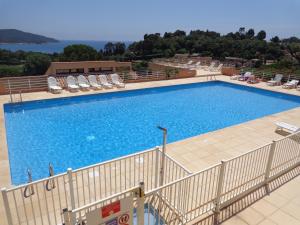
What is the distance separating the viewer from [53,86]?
11766mm

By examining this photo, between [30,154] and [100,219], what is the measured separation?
531 cm

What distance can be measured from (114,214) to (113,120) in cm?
720

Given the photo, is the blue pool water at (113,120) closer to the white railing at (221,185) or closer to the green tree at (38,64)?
the white railing at (221,185)

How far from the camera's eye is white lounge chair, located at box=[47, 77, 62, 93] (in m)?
11.6

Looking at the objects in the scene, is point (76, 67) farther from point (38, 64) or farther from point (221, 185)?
point (221, 185)

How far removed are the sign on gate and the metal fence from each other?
316 mm

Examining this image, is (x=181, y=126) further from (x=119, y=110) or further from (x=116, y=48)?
(x=116, y=48)

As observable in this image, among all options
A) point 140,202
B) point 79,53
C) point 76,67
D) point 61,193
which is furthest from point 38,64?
point 140,202

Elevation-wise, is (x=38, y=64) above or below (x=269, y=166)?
below

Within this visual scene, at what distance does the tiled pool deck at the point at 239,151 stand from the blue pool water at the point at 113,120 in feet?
2.06

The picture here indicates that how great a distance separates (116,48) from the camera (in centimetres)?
5556

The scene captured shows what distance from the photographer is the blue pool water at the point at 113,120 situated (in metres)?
6.76

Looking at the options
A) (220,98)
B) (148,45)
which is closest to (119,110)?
(220,98)

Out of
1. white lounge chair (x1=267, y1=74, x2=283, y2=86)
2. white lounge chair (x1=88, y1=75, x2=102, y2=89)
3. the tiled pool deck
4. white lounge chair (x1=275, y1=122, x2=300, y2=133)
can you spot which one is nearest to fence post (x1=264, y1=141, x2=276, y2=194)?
the tiled pool deck
